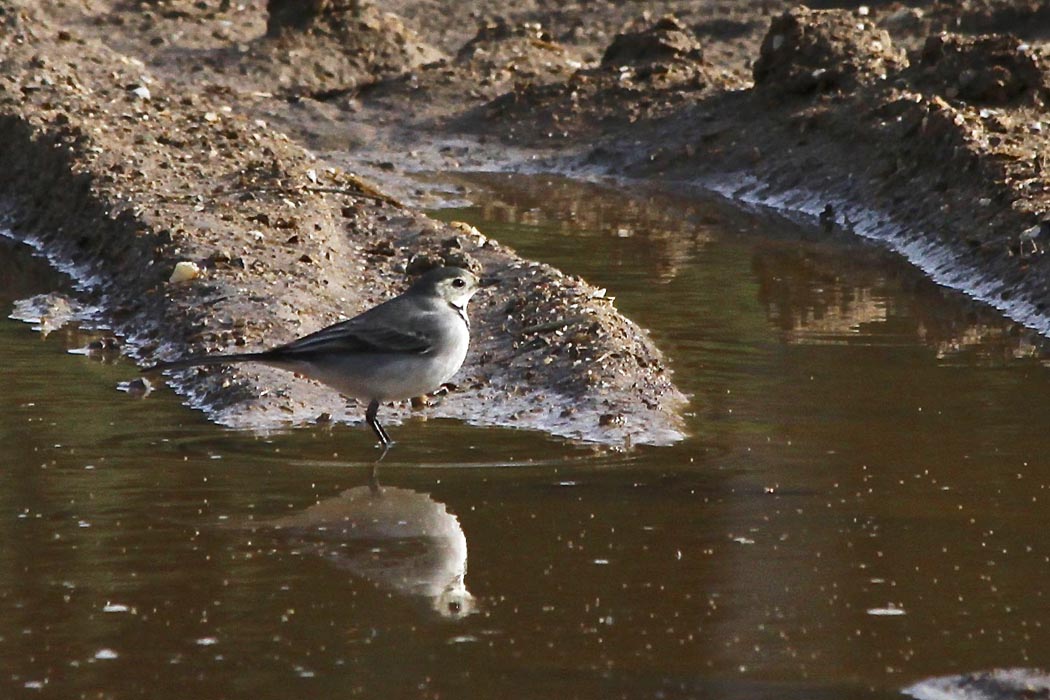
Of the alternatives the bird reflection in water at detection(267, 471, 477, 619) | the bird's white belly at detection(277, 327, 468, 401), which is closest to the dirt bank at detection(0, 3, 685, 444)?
the bird's white belly at detection(277, 327, 468, 401)

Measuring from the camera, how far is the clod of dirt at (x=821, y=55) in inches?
627

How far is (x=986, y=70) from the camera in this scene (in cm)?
1432

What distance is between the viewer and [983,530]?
21.2ft

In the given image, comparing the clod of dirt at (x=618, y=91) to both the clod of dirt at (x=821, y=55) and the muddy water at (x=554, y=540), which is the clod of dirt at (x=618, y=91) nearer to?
the clod of dirt at (x=821, y=55)

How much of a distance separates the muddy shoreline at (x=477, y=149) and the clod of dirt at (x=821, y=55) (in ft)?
0.08

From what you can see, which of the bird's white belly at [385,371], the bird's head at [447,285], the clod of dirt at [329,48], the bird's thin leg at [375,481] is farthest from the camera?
the clod of dirt at [329,48]

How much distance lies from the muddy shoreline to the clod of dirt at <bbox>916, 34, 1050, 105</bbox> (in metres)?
0.02

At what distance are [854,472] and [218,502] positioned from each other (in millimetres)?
2356

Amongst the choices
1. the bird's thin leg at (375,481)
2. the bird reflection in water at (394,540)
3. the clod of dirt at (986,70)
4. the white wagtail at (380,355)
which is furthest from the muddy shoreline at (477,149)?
the bird reflection in water at (394,540)

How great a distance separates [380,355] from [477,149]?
1019cm

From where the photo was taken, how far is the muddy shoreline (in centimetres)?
938

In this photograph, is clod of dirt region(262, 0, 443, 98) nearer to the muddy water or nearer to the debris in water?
the debris in water

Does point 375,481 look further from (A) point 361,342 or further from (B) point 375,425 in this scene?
(A) point 361,342

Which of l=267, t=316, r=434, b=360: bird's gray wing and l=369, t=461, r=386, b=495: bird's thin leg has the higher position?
l=267, t=316, r=434, b=360: bird's gray wing
